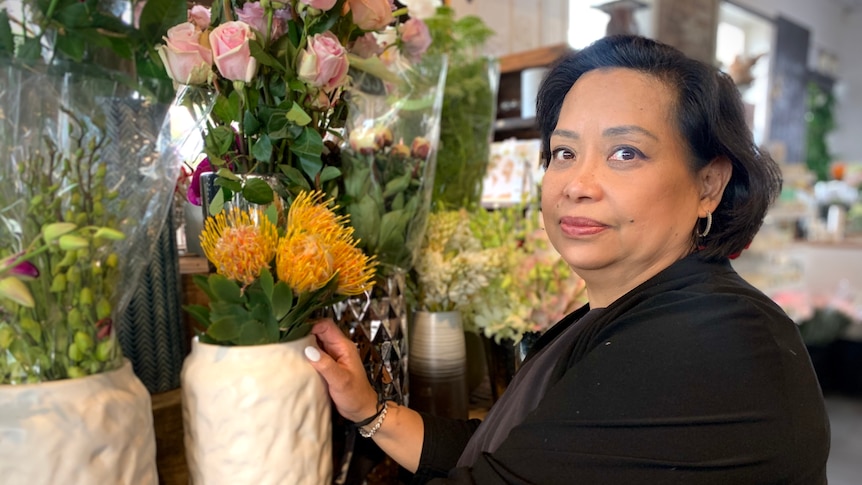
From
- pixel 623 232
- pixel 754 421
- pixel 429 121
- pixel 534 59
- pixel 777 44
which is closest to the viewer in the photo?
pixel 754 421

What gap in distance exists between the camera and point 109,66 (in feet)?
3.21

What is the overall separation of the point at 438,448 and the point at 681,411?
431 millimetres

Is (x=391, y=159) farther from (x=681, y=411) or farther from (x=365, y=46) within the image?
(x=681, y=411)

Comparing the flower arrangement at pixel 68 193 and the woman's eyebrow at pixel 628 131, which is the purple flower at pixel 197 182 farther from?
the woman's eyebrow at pixel 628 131

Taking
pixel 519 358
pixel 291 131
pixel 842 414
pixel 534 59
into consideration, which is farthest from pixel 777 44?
pixel 291 131

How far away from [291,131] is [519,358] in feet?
2.00

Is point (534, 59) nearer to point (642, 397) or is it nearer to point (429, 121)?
point (429, 121)

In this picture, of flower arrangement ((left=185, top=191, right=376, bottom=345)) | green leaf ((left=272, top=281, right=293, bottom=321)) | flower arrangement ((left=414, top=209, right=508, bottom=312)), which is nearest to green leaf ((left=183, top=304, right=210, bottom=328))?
flower arrangement ((left=185, top=191, right=376, bottom=345))

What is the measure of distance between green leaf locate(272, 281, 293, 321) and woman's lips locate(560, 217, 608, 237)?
38cm

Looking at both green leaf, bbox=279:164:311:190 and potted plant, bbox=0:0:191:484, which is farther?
green leaf, bbox=279:164:311:190

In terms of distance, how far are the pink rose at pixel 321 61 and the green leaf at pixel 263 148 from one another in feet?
0.31

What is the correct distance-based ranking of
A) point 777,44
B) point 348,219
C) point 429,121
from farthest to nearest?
point 777,44
point 429,121
point 348,219

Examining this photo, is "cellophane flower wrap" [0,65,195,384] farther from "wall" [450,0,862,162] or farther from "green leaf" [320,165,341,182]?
"wall" [450,0,862,162]

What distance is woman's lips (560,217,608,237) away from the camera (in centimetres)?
80
